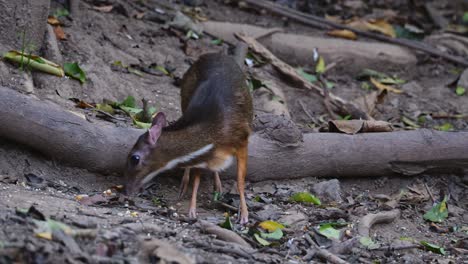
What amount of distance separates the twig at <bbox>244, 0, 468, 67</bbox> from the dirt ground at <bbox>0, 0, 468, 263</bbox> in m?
0.13

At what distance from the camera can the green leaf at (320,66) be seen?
9938 mm

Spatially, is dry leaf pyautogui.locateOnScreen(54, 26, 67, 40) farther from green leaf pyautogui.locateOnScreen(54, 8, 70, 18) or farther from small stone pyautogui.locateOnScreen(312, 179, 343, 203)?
small stone pyautogui.locateOnScreen(312, 179, 343, 203)

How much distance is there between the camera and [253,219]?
243 inches

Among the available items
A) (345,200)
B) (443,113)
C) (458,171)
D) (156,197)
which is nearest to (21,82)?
(156,197)

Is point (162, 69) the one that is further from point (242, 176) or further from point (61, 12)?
point (242, 176)

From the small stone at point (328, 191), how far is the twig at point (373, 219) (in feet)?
1.36

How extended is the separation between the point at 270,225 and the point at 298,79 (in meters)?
3.64

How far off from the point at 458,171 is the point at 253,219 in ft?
7.58

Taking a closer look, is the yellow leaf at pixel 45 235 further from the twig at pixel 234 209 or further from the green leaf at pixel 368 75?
the green leaf at pixel 368 75

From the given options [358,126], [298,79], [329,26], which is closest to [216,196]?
[358,126]

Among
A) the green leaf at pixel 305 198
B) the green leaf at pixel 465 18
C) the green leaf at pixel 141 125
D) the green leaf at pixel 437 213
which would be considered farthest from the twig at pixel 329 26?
the green leaf at pixel 305 198

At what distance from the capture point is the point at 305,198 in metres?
6.69

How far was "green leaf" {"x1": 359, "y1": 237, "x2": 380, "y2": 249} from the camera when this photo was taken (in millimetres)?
5891

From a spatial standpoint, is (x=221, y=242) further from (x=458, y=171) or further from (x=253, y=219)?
(x=458, y=171)
